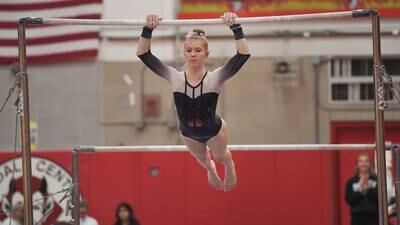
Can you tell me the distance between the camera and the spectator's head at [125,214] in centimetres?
762

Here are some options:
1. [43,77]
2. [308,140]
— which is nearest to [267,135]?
[308,140]

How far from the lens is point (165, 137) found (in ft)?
30.7

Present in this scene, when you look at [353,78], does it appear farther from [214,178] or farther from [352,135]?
[214,178]

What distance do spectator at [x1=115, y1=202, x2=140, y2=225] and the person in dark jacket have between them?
2162 millimetres

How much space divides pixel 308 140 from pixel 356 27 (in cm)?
151

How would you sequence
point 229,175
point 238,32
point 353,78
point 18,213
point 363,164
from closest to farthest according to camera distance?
point 238,32
point 229,175
point 363,164
point 18,213
point 353,78

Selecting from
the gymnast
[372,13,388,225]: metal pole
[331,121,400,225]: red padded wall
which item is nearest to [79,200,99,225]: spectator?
the gymnast

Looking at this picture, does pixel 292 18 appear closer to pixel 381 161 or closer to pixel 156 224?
pixel 381 161

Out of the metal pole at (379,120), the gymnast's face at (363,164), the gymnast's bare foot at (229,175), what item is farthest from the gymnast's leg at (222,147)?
the gymnast's face at (363,164)

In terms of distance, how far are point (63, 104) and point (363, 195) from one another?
4.03 m

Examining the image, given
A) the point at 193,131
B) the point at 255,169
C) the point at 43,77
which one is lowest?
the point at 255,169

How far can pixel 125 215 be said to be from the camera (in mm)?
7629

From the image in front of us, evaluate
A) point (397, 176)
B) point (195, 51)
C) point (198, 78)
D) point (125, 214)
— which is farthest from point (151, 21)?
point (125, 214)

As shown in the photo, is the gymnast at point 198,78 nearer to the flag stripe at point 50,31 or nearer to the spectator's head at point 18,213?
the spectator's head at point 18,213
